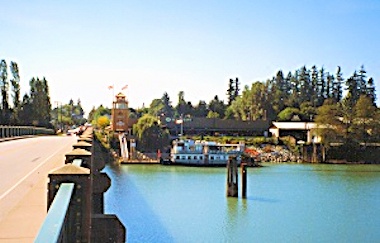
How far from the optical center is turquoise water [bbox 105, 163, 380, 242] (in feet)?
90.2

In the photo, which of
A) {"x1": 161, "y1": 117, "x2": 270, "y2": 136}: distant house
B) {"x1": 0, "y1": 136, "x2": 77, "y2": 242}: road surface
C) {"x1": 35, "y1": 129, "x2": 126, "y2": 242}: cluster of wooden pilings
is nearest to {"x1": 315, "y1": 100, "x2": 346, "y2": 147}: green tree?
{"x1": 161, "y1": 117, "x2": 270, "y2": 136}: distant house

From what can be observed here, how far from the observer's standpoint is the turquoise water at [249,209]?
2750 centimetres

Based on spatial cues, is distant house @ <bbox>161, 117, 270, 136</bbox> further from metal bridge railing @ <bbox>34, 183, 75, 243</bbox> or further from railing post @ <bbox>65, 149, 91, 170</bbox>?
metal bridge railing @ <bbox>34, 183, 75, 243</bbox>

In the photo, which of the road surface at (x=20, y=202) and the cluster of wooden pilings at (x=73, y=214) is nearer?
the cluster of wooden pilings at (x=73, y=214)

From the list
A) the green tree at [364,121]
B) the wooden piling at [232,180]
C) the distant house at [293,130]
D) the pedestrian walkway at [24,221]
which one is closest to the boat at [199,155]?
the green tree at [364,121]

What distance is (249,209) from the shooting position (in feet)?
116

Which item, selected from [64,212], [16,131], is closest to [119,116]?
[16,131]

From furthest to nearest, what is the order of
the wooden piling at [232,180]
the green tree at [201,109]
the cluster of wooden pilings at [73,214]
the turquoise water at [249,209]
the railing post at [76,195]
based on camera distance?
the green tree at [201,109] → the wooden piling at [232,180] → the turquoise water at [249,209] → the railing post at [76,195] → the cluster of wooden pilings at [73,214]

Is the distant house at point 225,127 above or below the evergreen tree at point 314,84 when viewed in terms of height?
below

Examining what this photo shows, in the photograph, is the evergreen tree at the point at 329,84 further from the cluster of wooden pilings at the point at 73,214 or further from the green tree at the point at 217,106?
the cluster of wooden pilings at the point at 73,214

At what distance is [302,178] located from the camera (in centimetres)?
5856

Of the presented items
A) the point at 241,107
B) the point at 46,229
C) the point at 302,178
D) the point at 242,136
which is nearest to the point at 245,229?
the point at 46,229

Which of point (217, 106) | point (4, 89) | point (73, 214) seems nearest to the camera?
point (73, 214)

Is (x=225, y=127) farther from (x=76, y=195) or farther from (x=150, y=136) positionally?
(x=76, y=195)
